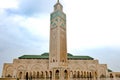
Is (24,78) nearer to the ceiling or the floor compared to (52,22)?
nearer to the floor

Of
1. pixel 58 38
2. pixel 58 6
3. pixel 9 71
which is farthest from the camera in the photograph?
pixel 58 6

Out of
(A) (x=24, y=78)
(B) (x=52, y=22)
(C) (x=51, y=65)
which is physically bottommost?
(A) (x=24, y=78)

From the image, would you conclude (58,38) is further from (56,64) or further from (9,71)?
(9,71)

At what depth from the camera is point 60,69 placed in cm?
2558

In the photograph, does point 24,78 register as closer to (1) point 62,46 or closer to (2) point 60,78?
(2) point 60,78

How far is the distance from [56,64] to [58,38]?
3.85m

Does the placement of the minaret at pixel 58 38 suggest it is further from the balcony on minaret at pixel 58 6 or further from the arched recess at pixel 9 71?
the arched recess at pixel 9 71

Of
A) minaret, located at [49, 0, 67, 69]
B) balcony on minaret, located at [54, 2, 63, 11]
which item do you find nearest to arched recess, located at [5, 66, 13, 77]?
minaret, located at [49, 0, 67, 69]

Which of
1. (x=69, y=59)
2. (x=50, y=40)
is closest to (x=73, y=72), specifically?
(x=69, y=59)

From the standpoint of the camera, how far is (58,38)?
2822 cm

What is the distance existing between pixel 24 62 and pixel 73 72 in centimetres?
823

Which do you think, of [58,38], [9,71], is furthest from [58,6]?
[9,71]

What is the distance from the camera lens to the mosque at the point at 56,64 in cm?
2658

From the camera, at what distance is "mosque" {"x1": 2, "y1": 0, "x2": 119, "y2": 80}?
26578mm
